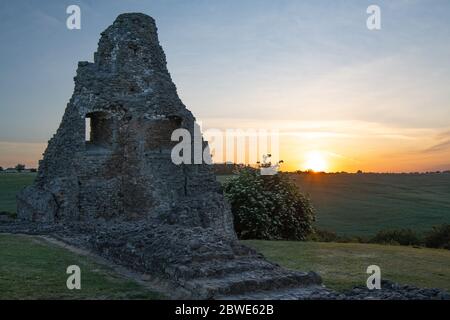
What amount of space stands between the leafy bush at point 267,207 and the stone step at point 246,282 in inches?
679

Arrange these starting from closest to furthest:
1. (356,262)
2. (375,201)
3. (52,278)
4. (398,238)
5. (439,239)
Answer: (52,278)
(356,262)
(439,239)
(398,238)
(375,201)

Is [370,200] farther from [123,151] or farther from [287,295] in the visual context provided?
[287,295]

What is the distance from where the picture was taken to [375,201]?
56.5 m

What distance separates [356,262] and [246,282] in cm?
828

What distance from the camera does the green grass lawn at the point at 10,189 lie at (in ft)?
149

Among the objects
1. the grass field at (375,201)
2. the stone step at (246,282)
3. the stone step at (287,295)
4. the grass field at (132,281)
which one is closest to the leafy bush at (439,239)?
the grass field at (132,281)

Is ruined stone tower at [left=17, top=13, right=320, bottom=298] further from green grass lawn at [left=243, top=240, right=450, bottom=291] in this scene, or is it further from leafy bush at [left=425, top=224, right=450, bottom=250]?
leafy bush at [left=425, top=224, right=450, bottom=250]

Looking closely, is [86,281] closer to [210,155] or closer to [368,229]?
[210,155]

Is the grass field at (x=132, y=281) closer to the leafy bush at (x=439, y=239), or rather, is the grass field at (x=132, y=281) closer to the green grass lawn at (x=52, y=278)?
the green grass lawn at (x=52, y=278)

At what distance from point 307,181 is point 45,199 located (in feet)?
181

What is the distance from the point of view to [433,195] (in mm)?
63562

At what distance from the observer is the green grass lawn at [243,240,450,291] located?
14340 mm

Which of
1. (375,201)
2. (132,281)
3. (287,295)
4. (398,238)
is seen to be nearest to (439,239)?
(398,238)
